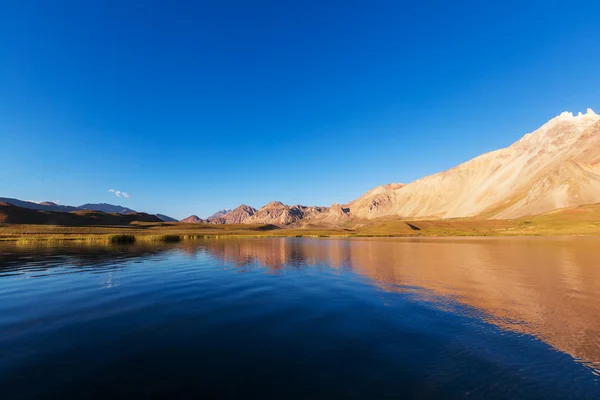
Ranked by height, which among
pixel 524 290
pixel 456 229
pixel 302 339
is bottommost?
pixel 524 290

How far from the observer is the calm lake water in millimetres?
10359

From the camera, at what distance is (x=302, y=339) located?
14.9 meters

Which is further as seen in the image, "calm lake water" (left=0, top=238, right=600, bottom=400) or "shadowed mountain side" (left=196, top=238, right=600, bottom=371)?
"shadowed mountain side" (left=196, top=238, right=600, bottom=371)

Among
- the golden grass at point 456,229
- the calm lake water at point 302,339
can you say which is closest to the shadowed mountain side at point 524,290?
the calm lake water at point 302,339

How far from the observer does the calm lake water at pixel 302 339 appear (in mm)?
10359

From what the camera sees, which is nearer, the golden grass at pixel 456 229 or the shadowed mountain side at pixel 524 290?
the shadowed mountain side at pixel 524 290

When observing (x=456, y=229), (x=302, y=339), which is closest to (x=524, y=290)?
(x=302, y=339)

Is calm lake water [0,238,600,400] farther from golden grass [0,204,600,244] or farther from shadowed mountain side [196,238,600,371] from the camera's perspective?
golden grass [0,204,600,244]

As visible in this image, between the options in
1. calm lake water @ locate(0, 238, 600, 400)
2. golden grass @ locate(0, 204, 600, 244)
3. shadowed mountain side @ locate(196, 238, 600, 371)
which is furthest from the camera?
golden grass @ locate(0, 204, 600, 244)

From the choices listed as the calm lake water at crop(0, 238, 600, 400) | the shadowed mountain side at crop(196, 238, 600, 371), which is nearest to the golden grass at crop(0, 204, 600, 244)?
the calm lake water at crop(0, 238, 600, 400)

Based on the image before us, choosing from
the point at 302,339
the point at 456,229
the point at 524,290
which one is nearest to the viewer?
the point at 302,339

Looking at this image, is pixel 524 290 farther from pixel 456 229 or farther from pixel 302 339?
pixel 456 229

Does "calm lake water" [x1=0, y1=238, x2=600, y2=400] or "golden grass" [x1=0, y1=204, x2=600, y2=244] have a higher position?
"golden grass" [x1=0, y1=204, x2=600, y2=244]

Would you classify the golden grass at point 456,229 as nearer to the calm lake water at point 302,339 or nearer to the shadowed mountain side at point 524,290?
the calm lake water at point 302,339
